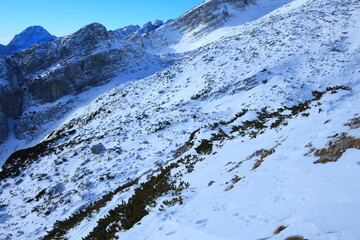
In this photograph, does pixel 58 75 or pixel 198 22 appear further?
pixel 198 22

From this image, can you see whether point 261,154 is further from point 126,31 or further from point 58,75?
point 126,31

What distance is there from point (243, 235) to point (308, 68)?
2271 cm

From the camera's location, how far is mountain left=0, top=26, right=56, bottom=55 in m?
106

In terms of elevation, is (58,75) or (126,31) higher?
(126,31)

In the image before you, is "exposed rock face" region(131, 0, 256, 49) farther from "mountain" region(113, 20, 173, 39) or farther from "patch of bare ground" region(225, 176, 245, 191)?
"patch of bare ground" region(225, 176, 245, 191)

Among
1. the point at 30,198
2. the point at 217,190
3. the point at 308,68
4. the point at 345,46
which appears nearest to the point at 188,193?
the point at 217,190

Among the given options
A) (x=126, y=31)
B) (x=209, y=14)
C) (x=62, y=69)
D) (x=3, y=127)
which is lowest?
(x=3, y=127)

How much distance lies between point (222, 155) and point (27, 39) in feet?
464

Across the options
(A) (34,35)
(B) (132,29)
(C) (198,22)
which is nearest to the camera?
(C) (198,22)

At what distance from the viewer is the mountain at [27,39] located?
106m

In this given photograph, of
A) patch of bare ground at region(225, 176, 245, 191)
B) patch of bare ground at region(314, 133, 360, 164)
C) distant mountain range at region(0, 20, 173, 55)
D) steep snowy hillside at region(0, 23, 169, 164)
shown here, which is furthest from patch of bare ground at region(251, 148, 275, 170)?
distant mountain range at region(0, 20, 173, 55)

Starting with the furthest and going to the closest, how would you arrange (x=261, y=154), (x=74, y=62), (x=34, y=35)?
(x=34, y=35) < (x=74, y=62) < (x=261, y=154)

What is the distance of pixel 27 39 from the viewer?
382 ft

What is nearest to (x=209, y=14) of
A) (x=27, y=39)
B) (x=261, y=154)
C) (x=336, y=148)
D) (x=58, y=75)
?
(x=58, y=75)
